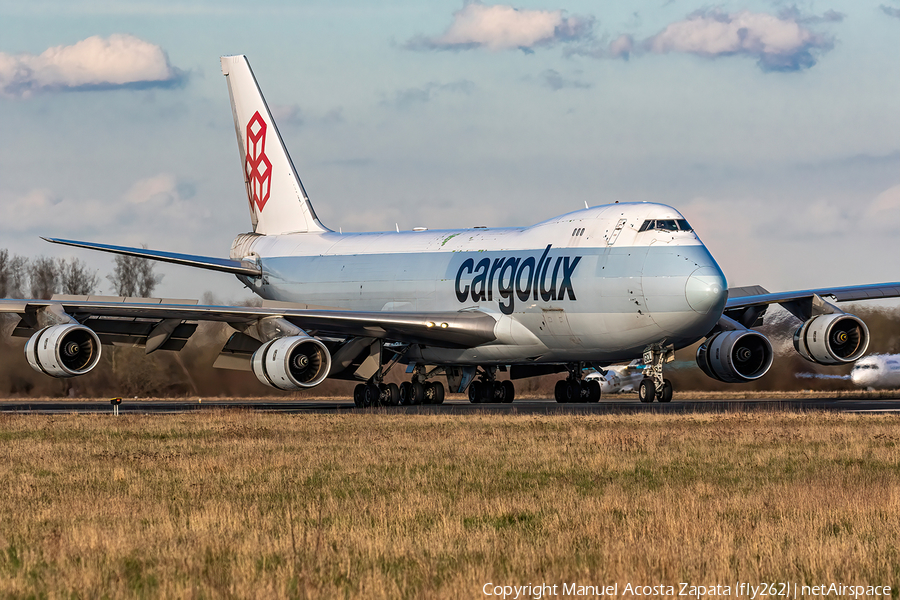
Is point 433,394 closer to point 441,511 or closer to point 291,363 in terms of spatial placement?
point 291,363

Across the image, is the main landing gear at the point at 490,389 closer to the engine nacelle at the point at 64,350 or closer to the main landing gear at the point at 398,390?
the main landing gear at the point at 398,390

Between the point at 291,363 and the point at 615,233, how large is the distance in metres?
8.61

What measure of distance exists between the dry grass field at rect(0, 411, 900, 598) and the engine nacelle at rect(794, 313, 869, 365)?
37.9ft

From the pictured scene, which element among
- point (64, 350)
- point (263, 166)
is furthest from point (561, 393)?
point (263, 166)

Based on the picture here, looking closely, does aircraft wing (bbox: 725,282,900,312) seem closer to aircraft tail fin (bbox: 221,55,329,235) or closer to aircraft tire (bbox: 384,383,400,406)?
aircraft tire (bbox: 384,383,400,406)

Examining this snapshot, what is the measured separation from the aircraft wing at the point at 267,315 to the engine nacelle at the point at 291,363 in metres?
1.16

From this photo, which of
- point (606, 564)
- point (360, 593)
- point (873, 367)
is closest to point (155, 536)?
point (360, 593)

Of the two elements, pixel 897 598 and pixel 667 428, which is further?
pixel 667 428

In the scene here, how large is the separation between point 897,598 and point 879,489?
4935mm

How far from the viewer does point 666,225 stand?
28984 millimetres

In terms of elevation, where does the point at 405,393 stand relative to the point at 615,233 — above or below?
below

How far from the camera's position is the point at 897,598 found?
804cm

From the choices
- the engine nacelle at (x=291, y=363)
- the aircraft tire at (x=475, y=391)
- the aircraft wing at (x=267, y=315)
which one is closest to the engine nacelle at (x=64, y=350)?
the aircraft wing at (x=267, y=315)

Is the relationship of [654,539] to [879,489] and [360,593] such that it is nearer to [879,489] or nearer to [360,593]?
[360,593]
